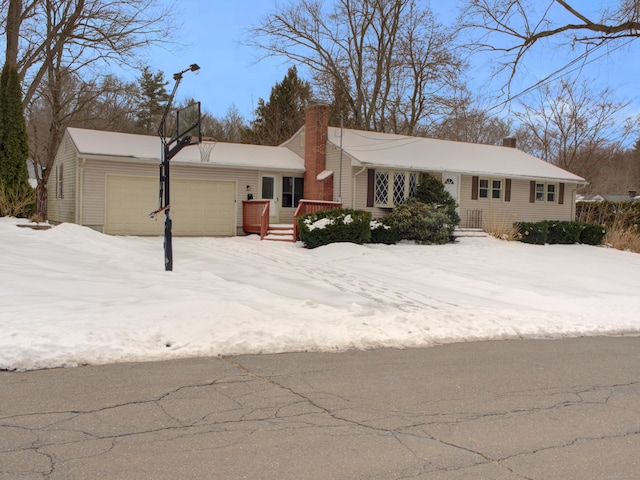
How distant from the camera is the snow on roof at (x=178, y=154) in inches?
783

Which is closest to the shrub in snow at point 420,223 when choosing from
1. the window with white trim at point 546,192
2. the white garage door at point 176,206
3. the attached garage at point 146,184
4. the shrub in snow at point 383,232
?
the shrub in snow at point 383,232

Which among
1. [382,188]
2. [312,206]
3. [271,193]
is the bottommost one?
[312,206]

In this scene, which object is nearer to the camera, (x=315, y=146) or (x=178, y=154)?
(x=178, y=154)

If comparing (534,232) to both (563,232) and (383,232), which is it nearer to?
(563,232)

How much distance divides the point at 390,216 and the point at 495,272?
5716 mm

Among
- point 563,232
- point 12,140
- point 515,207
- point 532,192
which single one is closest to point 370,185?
point 515,207

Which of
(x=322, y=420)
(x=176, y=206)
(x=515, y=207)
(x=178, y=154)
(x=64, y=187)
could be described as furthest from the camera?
(x=515, y=207)

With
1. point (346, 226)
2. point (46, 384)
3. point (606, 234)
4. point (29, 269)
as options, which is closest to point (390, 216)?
point (346, 226)

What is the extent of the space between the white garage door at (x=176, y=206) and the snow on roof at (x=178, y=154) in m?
0.88

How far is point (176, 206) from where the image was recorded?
21.1m

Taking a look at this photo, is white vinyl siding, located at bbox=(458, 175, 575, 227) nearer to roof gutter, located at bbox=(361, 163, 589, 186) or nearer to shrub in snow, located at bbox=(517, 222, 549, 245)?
roof gutter, located at bbox=(361, 163, 589, 186)

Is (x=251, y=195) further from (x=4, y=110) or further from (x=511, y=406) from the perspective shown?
(x=511, y=406)

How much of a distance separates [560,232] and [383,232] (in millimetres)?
Answer: 8676

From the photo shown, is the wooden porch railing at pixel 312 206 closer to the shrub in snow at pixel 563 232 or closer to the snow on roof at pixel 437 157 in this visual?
the snow on roof at pixel 437 157
